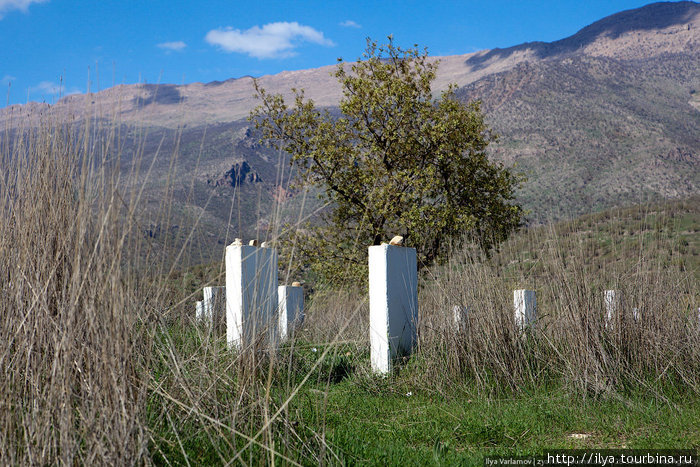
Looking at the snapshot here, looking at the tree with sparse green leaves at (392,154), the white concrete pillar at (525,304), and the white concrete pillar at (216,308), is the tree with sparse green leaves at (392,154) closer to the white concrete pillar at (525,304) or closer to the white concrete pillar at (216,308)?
the white concrete pillar at (216,308)

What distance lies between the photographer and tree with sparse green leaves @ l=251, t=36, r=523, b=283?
37.1 feet

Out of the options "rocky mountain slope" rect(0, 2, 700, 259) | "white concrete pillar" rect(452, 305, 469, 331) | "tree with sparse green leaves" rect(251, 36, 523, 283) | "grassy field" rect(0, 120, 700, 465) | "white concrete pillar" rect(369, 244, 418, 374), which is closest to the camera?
"grassy field" rect(0, 120, 700, 465)

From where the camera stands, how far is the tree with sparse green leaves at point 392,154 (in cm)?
1132

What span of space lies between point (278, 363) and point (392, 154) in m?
8.45

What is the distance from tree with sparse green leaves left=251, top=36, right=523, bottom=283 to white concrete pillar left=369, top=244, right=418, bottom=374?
587 cm

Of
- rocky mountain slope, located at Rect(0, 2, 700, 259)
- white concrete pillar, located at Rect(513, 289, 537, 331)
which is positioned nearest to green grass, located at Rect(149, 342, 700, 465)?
white concrete pillar, located at Rect(513, 289, 537, 331)

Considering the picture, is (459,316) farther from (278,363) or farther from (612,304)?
(278,363)

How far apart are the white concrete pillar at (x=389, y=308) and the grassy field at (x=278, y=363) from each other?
15 centimetres

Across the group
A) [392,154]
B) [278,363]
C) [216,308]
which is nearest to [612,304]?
[278,363]

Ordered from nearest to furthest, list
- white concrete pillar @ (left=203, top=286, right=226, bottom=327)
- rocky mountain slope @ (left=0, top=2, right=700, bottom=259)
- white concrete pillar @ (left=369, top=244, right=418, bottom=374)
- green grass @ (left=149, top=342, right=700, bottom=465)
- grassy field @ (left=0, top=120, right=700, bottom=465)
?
grassy field @ (left=0, top=120, right=700, bottom=465) → green grass @ (left=149, top=342, right=700, bottom=465) → white concrete pillar @ (left=203, top=286, right=226, bottom=327) → white concrete pillar @ (left=369, top=244, right=418, bottom=374) → rocky mountain slope @ (left=0, top=2, right=700, bottom=259)

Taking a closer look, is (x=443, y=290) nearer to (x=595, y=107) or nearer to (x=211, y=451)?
(x=211, y=451)

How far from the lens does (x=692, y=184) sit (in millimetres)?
43531

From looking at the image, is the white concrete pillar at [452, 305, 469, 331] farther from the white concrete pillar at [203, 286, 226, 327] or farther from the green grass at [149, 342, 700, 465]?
the white concrete pillar at [203, 286, 226, 327]

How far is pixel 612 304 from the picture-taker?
430 centimetres
